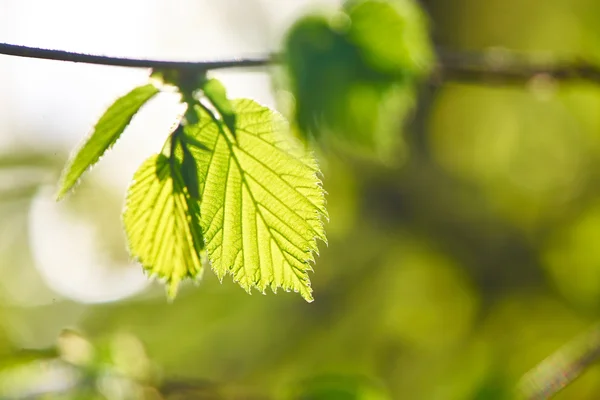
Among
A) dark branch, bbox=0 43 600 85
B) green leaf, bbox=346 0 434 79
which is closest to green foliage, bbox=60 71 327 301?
dark branch, bbox=0 43 600 85

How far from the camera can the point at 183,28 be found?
21.6 ft

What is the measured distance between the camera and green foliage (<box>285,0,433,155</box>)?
1.85m

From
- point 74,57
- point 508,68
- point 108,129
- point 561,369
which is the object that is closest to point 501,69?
point 508,68

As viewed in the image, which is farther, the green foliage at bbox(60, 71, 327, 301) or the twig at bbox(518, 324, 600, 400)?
the twig at bbox(518, 324, 600, 400)

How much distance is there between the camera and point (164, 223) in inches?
40.1

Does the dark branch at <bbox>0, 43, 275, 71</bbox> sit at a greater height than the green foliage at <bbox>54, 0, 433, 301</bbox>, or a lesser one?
greater

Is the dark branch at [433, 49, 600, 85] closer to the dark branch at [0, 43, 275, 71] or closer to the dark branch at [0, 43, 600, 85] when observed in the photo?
the dark branch at [0, 43, 600, 85]

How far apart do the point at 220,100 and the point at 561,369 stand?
51.5 inches

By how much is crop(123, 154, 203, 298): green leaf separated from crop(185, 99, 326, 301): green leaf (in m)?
0.03

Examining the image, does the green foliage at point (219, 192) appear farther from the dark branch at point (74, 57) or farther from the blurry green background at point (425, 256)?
the blurry green background at point (425, 256)

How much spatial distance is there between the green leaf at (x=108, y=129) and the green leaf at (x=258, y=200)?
0.26 ft

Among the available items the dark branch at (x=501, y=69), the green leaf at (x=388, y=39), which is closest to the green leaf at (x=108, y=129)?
the dark branch at (x=501, y=69)

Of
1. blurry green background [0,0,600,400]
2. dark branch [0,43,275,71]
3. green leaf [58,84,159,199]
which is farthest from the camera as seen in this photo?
blurry green background [0,0,600,400]

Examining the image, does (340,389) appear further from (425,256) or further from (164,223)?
(425,256)
